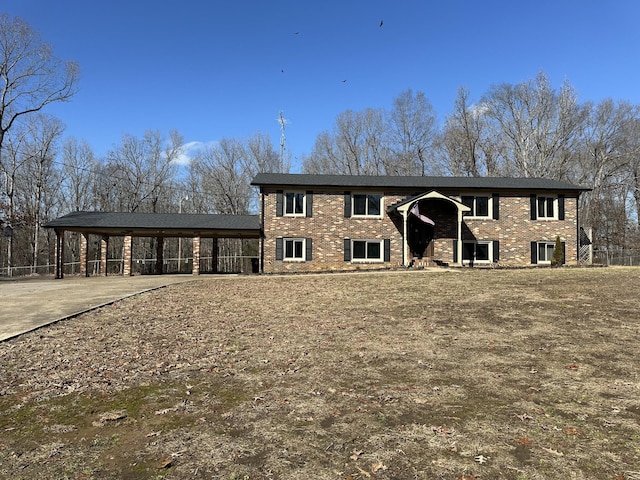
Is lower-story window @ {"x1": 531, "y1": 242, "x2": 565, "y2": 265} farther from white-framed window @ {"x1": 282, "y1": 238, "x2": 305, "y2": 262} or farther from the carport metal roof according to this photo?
the carport metal roof

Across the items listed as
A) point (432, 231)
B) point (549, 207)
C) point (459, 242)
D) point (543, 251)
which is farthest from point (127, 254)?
point (549, 207)

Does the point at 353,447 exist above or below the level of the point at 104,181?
below

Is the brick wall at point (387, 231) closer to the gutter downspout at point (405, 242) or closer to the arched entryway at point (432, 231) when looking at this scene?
the arched entryway at point (432, 231)

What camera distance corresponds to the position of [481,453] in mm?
3158

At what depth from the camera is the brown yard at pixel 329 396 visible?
120 inches

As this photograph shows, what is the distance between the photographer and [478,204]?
24078 millimetres

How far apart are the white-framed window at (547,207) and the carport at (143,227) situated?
56.6ft

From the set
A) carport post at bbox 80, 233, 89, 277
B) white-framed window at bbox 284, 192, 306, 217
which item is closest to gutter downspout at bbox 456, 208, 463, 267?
white-framed window at bbox 284, 192, 306, 217

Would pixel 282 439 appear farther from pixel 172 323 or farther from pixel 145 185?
pixel 145 185

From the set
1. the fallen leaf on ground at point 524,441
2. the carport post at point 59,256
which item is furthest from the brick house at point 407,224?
the fallen leaf on ground at point 524,441

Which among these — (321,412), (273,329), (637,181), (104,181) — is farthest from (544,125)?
(104,181)

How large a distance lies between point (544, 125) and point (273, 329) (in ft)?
130

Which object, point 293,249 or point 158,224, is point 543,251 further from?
point 158,224

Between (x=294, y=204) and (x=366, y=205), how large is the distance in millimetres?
4337
